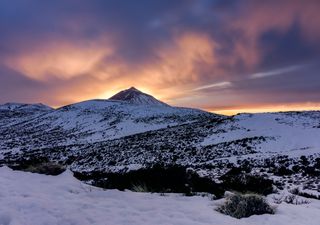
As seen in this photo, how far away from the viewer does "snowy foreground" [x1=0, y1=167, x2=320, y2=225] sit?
7.71 m

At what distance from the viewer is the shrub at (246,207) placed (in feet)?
27.8

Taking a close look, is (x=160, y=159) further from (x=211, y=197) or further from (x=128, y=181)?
(x=211, y=197)

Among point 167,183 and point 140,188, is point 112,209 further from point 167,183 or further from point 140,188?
point 167,183

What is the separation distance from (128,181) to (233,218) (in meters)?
6.67

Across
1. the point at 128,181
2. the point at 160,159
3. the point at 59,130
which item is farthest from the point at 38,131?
the point at 128,181

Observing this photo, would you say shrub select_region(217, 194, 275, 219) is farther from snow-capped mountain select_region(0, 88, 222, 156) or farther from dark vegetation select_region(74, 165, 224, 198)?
snow-capped mountain select_region(0, 88, 222, 156)

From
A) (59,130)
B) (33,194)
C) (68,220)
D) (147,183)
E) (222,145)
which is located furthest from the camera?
(59,130)

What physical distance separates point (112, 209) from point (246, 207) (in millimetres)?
3327

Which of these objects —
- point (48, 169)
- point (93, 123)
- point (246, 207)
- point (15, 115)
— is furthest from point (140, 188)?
point (15, 115)

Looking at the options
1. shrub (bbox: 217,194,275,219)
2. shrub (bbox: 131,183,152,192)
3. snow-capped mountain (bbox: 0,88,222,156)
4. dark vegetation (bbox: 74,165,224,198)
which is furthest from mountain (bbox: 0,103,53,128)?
shrub (bbox: 217,194,275,219)

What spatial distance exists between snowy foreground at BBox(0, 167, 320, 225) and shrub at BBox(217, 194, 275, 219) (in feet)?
1.01

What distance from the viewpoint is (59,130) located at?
3022 inches

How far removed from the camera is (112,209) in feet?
28.5

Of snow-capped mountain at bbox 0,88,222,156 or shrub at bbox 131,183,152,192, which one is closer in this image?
shrub at bbox 131,183,152,192
